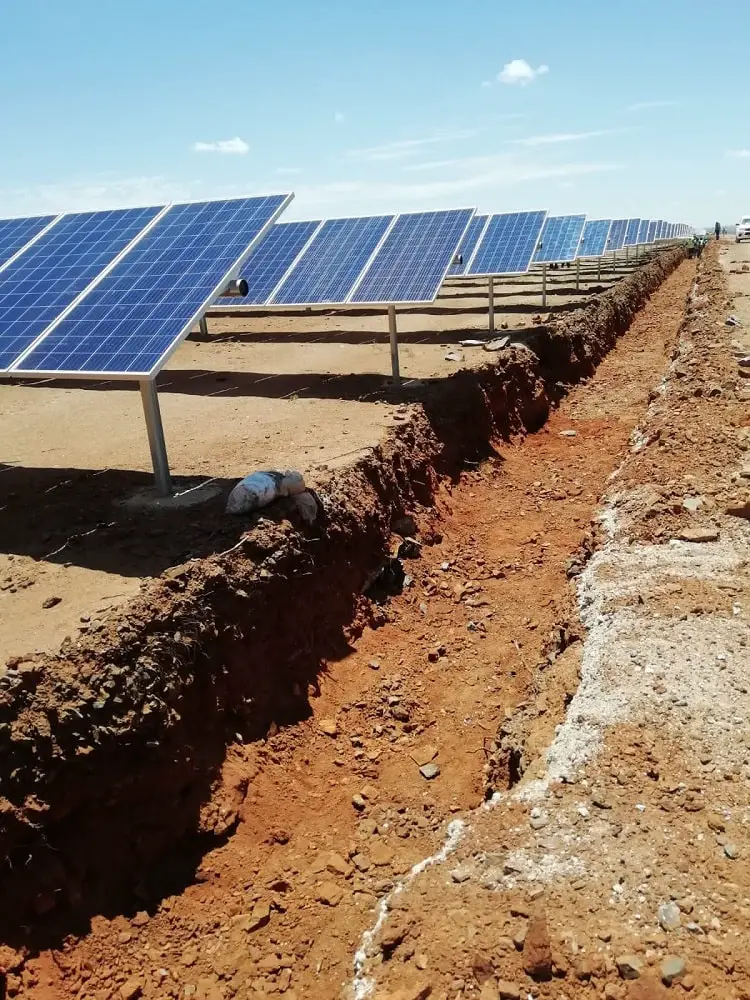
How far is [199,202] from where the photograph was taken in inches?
520

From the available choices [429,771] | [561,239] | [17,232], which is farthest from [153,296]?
[561,239]

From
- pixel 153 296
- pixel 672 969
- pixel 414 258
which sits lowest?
pixel 672 969

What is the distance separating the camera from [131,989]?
5.86 m

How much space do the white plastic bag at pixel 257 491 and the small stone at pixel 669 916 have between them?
640 centimetres

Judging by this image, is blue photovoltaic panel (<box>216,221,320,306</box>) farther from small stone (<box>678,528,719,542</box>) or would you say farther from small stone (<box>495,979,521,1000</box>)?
small stone (<box>495,979,521,1000</box>)

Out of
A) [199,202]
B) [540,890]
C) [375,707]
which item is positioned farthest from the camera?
[199,202]

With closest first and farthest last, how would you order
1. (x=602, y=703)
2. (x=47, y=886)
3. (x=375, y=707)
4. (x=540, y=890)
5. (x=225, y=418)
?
(x=540, y=890), (x=47, y=886), (x=602, y=703), (x=375, y=707), (x=225, y=418)

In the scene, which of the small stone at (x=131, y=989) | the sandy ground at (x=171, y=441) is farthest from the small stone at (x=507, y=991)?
the sandy ground at (x=171, y=441)

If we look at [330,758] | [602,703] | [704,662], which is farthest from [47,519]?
[704,662]

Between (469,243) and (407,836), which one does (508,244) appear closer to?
(469,243)

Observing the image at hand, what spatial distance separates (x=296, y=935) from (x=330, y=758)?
2.21 metres

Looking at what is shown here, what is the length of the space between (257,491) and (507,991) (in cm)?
635

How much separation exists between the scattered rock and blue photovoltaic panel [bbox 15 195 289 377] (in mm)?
6956

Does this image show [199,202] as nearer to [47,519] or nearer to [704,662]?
[47,519]
